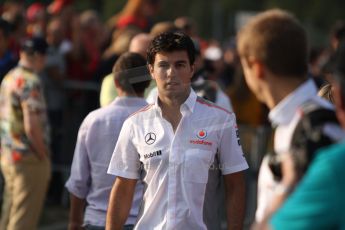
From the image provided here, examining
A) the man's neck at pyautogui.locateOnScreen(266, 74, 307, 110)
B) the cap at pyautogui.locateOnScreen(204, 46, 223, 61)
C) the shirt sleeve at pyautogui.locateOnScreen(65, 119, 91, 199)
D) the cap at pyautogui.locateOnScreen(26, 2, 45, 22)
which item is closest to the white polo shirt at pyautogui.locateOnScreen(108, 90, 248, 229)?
the shirt sleeve at pyautogui.locateOnScreen(65, 119, 91, 199)

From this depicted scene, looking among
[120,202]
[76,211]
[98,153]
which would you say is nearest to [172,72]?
[120,202]

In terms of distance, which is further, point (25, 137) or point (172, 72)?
point (25, 137)

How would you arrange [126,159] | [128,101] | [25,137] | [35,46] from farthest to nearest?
[35,46] < [25,137] < [128,101] < [126,159]

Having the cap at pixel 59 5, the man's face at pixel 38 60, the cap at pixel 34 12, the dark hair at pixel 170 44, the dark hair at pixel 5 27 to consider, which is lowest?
the man's face at pixel 38 60

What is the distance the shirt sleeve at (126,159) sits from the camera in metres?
5.69

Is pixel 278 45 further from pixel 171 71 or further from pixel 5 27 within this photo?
pixel 5 27

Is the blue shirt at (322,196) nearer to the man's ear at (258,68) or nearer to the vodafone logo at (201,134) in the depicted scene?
the man's ear at (258,68)

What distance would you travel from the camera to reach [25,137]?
905 cm

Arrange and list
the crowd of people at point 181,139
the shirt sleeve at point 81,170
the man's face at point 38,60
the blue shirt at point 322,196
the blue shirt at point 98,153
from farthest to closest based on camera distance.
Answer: the man's face at point 38,60, the shirt sleeve at point 81,170, the blue shirt at point 98,153, the crowd of people at point 181,139, the blue shirt at point 322,196

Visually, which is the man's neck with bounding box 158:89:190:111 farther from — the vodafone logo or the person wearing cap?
the person wearing cap

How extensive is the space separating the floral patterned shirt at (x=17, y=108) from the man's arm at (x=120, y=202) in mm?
3267

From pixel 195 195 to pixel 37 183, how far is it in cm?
381

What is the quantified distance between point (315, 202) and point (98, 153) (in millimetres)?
3680

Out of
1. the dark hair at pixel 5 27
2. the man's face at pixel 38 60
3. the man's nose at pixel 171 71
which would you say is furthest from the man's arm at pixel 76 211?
the dark hair at pixel 5 27
